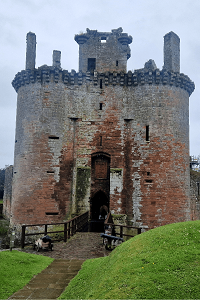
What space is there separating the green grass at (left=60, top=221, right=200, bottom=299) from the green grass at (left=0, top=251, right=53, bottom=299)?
1.12 m

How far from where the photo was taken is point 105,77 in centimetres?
2023

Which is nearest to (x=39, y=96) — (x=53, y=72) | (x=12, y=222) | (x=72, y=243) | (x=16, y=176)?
(x=53, y=72)

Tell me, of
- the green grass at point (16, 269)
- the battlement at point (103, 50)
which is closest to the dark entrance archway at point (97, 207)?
the battlement at point (103, 50)

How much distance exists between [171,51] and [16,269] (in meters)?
17.6

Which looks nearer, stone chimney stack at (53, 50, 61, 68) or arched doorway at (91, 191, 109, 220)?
arched doorway at (91, 191, 109, 220)

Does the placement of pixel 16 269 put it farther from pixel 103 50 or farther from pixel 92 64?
pixel 103 50

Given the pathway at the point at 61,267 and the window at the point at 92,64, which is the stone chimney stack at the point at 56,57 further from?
the pathway at the point at 61,267

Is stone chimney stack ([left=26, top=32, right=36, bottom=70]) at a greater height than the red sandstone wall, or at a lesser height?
greater

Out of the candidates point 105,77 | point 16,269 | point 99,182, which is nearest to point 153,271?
point 16,269

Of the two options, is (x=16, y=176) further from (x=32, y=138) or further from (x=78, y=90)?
(x=78, y=90)

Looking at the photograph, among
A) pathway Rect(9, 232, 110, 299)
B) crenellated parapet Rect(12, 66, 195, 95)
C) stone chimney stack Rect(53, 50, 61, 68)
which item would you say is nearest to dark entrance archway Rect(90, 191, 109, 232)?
pathway Rect(9, 232, 110, 299)

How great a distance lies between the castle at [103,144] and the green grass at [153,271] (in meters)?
11.7

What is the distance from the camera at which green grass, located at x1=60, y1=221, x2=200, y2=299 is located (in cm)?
455

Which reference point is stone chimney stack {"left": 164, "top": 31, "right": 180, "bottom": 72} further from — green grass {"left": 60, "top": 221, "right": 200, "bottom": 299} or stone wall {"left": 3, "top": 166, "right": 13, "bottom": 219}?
stone wall {"left": 3, "top": 166, "right": 13, "bottom": 219}
